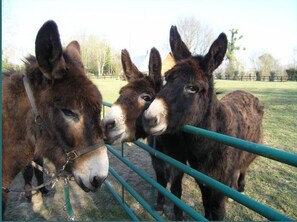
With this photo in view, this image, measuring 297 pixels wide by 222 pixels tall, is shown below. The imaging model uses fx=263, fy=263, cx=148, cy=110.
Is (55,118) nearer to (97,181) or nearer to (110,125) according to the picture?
(97,181)

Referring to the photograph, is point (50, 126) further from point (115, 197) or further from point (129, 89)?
point (115, 197)

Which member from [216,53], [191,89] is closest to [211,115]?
[191,89]

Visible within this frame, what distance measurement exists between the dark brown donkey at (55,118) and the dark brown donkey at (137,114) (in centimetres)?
87

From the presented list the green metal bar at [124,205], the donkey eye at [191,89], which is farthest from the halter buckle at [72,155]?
the green metal bar at [124,205]

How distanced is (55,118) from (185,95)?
131cm

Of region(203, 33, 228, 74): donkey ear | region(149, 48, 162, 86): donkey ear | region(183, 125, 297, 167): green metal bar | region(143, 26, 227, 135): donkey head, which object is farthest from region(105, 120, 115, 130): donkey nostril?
region(183, 125, 297, 167): green metal bar

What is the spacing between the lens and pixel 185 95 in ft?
8.85

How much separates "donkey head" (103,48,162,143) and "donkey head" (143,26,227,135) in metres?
0.49

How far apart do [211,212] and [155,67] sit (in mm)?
1965

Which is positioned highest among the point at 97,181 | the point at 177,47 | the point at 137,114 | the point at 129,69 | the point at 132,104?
the point at 177,47

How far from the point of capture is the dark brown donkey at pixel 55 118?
1956 millimetres

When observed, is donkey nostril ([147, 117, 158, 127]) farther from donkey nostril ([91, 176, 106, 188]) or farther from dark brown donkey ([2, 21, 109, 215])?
donkey nostril ([91, 176, 106, 188])

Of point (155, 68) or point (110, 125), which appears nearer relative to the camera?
point (110, 125)

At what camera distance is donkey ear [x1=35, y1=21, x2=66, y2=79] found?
183 cm
